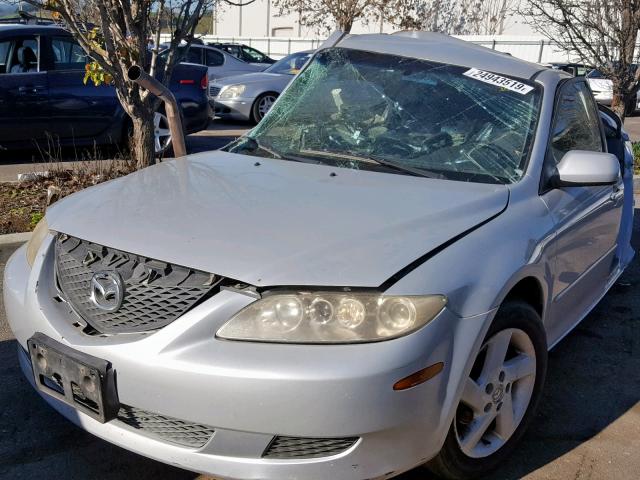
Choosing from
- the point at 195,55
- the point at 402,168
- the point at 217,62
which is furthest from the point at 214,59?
the point at 402,168

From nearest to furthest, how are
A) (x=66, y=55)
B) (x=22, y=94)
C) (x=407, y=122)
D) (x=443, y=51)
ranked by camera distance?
(x=407, y=122), (x=443, y=51), (x=22, y=94), (x=66, y=55)

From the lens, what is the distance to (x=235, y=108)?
13117 millimetres

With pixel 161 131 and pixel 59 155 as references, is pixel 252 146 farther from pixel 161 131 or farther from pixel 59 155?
pixel 161 131

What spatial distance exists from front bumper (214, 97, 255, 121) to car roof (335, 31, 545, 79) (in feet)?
29.2

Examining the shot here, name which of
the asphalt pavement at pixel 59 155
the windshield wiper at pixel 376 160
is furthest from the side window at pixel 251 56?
the windshield wiper at pixel 376 160

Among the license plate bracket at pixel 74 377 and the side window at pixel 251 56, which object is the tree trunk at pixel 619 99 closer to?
the license plate bracket at pixel 74 377

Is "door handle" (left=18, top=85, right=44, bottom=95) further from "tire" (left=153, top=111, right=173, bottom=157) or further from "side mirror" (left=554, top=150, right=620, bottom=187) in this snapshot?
"side mirror" (left=554, top=150, right=620, bottom=187)

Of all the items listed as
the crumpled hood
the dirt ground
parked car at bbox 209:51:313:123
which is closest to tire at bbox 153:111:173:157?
parked car at bbox 209:51:313:123

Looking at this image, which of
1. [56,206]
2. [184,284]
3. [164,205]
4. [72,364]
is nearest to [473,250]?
[184,284]

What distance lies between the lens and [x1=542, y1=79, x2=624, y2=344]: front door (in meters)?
3.29

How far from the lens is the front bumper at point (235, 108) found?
42.9 feet

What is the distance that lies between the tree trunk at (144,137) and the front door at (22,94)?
229cm

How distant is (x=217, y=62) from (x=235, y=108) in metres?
3.54

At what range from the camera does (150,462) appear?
2922mm
